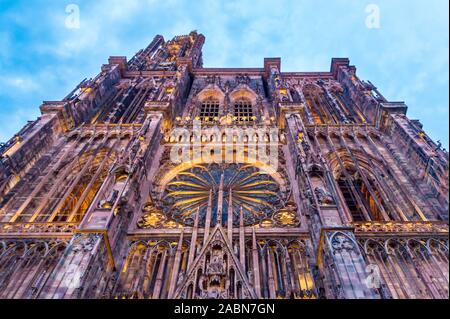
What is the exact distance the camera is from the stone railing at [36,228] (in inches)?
477

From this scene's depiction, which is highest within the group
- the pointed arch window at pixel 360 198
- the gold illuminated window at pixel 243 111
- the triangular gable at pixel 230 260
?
the gold illuminated window at pixel 243 111

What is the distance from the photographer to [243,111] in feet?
78.8

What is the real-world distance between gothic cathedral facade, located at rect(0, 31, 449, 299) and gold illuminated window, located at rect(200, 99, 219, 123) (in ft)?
0.67

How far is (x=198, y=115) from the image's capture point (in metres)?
23.2

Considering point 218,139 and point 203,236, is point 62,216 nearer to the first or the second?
point 203,236

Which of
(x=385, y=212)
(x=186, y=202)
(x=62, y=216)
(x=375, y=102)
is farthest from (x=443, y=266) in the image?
(x=62, y=216)

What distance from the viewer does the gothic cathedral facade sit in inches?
403

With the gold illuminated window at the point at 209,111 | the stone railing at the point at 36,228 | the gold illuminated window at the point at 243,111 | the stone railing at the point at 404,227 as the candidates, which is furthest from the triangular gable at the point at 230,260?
the gold illuminated window at the point at 209,111

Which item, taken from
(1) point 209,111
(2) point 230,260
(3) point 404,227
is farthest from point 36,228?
(1) point 209,111

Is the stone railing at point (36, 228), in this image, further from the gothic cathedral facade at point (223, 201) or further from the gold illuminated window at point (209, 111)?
the gold illuminated window at point (209, 111)

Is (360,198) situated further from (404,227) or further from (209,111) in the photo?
(209,111)

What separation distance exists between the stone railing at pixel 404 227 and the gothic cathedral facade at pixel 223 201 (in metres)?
0.05

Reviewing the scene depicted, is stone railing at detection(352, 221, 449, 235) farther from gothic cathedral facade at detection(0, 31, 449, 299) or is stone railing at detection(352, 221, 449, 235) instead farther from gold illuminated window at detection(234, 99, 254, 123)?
gold illuminated window at detection(234, 99, 254, 123)

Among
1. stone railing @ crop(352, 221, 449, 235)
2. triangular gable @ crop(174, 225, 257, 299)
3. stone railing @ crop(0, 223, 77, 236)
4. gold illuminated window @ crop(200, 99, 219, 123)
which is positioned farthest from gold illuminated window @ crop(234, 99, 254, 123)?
stone railing @ crop(0, 223, 77, 236)
